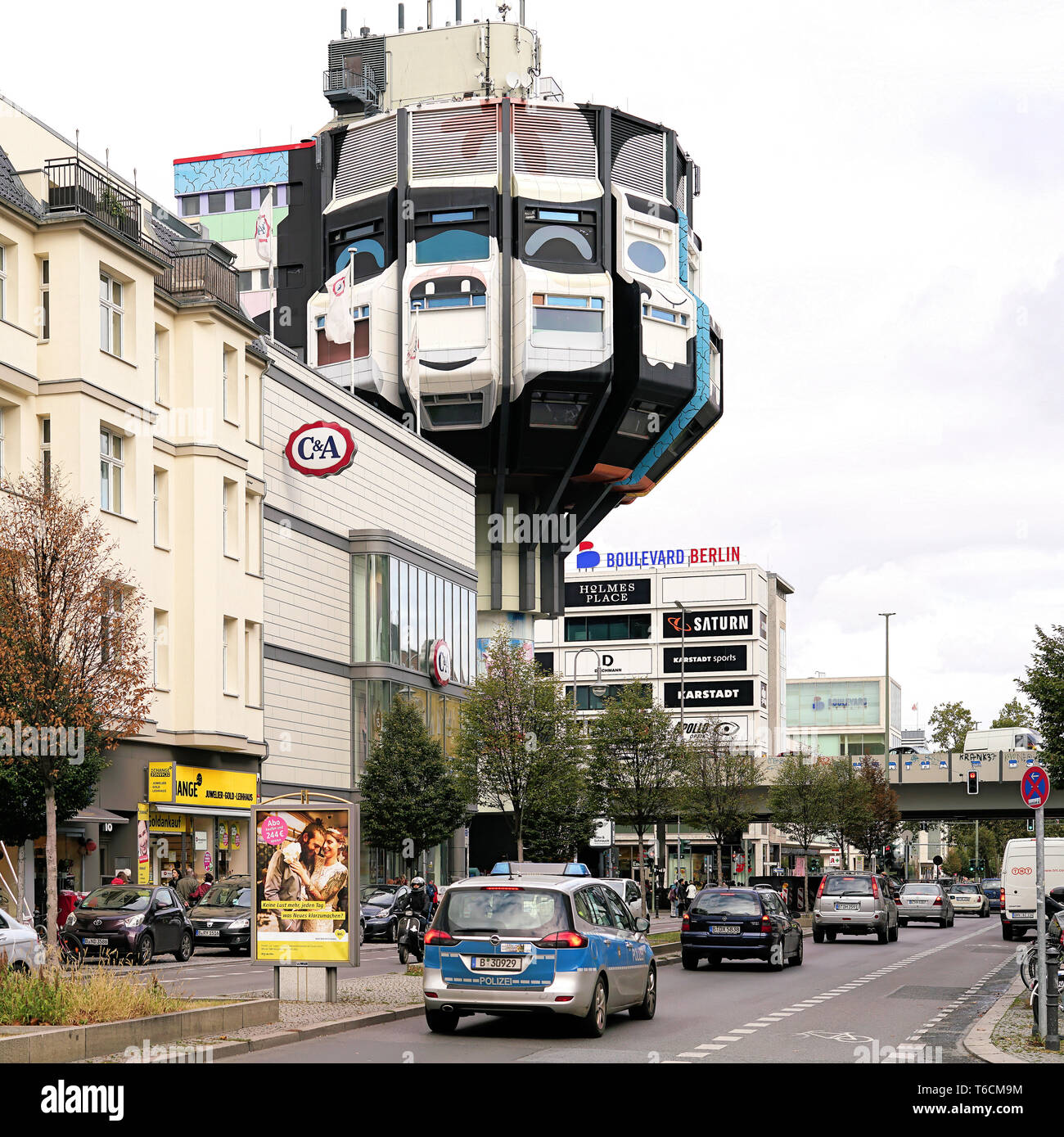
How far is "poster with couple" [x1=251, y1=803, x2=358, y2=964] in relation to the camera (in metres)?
19.0

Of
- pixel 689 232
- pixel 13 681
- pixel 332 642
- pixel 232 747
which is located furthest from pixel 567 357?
pixel 13 681

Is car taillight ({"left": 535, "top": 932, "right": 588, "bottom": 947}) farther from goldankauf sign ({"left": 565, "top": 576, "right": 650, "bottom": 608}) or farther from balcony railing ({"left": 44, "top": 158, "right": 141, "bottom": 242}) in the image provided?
goldankauf sign ({"left": 565, "top": 576, "right": 650, "bottom": 608})

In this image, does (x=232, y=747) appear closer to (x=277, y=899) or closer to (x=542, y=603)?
(x=277, y=899)

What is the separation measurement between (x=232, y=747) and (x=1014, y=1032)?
3095cm

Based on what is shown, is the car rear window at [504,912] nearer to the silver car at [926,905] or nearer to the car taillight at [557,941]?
the car taillight at [557,941]

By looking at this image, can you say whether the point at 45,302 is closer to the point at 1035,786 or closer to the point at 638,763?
the point at 638,763

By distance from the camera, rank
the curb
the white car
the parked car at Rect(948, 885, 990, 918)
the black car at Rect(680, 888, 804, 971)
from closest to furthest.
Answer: the curb → the white car → the black car at Rect(680, 888, 804, 971) → the parked car at Rect(948, 885, 990, 918)

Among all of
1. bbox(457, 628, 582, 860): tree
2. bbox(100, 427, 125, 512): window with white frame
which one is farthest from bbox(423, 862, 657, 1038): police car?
bbox(457, 628, 582, 860): tree

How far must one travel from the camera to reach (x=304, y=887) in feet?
62.8

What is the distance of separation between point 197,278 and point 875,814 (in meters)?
53.7

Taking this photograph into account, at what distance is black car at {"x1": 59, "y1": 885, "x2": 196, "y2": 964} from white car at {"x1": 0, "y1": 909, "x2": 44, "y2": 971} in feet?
22.3

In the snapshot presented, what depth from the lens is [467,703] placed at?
51750 mm

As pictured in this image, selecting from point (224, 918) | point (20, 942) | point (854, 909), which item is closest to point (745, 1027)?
point (20, 942)

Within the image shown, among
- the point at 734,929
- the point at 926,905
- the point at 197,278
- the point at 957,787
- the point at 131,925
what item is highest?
the point at 197,278
